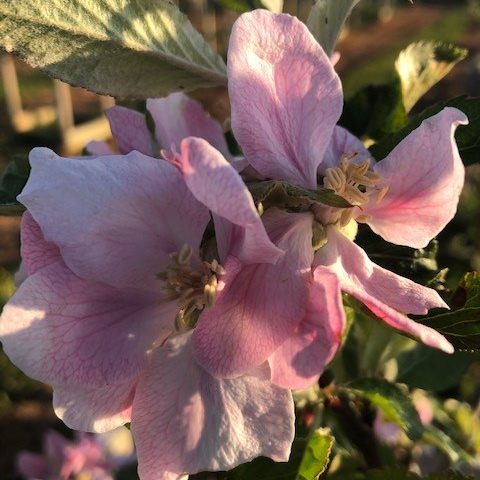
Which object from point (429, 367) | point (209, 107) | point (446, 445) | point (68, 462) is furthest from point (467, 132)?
point (209, 107)

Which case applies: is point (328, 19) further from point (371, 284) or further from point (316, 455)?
point (316, 455)

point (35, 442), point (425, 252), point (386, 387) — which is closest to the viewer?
point (425, 252)

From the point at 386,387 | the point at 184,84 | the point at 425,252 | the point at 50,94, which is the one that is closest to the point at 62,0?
the point at 184,84

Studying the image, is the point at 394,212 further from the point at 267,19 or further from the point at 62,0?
the point at 62,0

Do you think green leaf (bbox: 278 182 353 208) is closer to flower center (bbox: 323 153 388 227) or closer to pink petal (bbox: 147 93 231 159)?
flower center (bbox: 323 153 388 227)

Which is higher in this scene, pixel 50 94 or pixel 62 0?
pixel 62 0

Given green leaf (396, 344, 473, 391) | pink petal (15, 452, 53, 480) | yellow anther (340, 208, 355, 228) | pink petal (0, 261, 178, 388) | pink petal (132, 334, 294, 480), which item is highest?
yellow anther (340, 208, 355, 228)

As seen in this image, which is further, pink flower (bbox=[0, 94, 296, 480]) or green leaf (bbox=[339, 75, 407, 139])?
green leaf (bbox=[339, 75, 407, 139])

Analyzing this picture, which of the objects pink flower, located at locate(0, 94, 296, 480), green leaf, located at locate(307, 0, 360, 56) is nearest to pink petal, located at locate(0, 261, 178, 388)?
pink flower, located at locate(0, 94, 296, 480)
